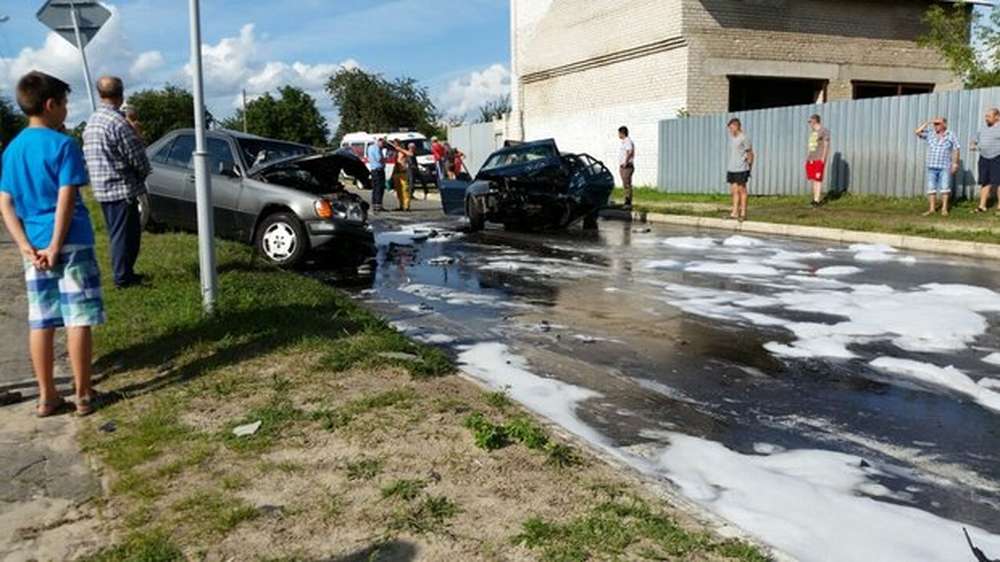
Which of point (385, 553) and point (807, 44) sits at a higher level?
point (807, 44)

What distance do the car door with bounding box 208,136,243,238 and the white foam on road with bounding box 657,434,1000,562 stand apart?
754 cm

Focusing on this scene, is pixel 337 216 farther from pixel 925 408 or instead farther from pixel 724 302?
pixel 925 408

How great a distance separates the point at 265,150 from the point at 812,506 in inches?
351

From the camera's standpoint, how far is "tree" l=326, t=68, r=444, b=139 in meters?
64.9

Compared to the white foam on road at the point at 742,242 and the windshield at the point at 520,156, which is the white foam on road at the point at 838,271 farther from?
the windshield at the point at 520,156

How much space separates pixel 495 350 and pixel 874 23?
2365 cm

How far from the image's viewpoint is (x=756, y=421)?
15.0 ft

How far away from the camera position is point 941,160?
46.7 feet

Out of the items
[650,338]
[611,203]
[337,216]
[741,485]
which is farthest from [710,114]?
[741,485]

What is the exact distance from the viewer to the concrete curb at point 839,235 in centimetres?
1129

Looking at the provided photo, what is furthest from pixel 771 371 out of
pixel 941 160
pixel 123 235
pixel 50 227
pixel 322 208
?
pixel 941 160

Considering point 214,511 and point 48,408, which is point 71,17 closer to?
point 48,408

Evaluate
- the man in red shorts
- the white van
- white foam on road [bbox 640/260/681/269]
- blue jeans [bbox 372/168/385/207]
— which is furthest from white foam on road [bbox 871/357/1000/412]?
the white van

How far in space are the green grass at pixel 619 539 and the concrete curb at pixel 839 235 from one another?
9.92 metres
